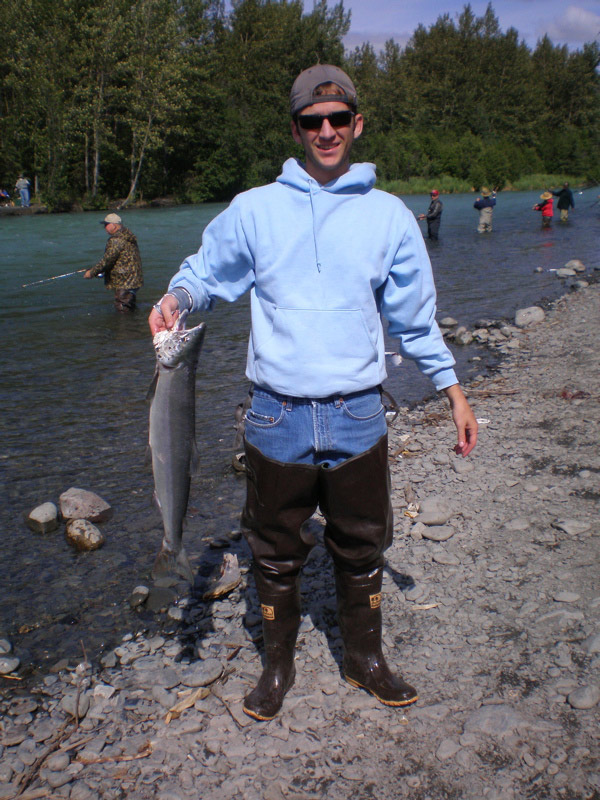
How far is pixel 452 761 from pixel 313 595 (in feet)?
4.92

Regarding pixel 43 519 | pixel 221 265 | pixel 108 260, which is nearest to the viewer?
pixel 221 265

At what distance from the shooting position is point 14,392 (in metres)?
9.83

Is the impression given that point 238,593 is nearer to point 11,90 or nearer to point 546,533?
point 546,533

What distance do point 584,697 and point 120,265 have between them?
45.1ft

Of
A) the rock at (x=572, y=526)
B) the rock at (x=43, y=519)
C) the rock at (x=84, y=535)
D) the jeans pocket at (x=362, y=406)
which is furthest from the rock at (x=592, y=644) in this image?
the rock at (x=43, y=519)

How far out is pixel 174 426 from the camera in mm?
3012

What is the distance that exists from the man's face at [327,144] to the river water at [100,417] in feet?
4.78

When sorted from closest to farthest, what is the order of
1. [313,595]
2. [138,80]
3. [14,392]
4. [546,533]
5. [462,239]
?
[313,595] → [546,533] → [14,392] → [462,239] → [138,80]

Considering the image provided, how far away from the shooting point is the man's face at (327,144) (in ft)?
8.93

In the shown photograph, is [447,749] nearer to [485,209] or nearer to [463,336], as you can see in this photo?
[463,336]

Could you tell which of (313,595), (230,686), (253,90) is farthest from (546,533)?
(253,90)

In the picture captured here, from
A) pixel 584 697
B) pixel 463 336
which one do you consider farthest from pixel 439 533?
pixel 463 336

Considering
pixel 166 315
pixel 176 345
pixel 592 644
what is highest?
pixel 166 315

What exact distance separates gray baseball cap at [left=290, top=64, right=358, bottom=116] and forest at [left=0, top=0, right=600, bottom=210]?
15386mm
